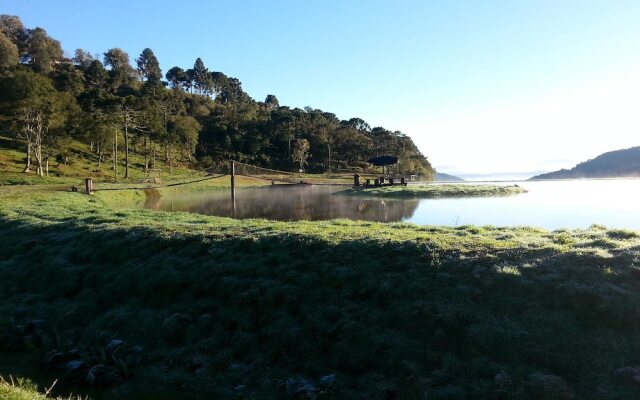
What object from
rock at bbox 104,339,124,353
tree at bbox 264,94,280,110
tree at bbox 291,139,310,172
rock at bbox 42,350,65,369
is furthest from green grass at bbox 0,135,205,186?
tree at bbox 264,94,280,110

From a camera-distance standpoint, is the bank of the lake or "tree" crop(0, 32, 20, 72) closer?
the bank of the lake

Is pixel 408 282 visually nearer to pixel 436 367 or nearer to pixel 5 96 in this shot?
pixel 436 367

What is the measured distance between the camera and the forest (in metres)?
57.8

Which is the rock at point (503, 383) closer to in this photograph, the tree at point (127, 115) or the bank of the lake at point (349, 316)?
the bank of the lake at point (349, 316)

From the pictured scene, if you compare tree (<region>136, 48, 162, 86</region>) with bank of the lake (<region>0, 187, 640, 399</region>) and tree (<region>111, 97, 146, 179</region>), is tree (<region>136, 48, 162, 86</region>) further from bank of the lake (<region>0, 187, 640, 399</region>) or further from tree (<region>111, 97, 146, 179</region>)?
bank of the lake (<region>0, 187, 640, 399</region>)

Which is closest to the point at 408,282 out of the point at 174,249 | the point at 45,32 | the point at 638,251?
the point at 638,251

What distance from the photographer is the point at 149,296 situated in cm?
973

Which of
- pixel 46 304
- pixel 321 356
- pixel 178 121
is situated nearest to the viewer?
pixel 321 356

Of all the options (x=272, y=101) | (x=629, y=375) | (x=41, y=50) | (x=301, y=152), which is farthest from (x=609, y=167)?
(x=41, y=50)

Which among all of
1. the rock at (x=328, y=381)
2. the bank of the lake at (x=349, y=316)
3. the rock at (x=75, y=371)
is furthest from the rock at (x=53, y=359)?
the rock at (x=328, y=381)

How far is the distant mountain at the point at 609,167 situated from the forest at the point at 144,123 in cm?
3776

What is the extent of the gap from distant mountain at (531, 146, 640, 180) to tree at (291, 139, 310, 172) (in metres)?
55.2

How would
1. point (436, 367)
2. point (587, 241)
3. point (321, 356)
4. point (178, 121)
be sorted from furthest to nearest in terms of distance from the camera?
point (178, 121) → point (587, 241) → point (321, 356) → point (436, 367)

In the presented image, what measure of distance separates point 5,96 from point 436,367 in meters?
66.1
